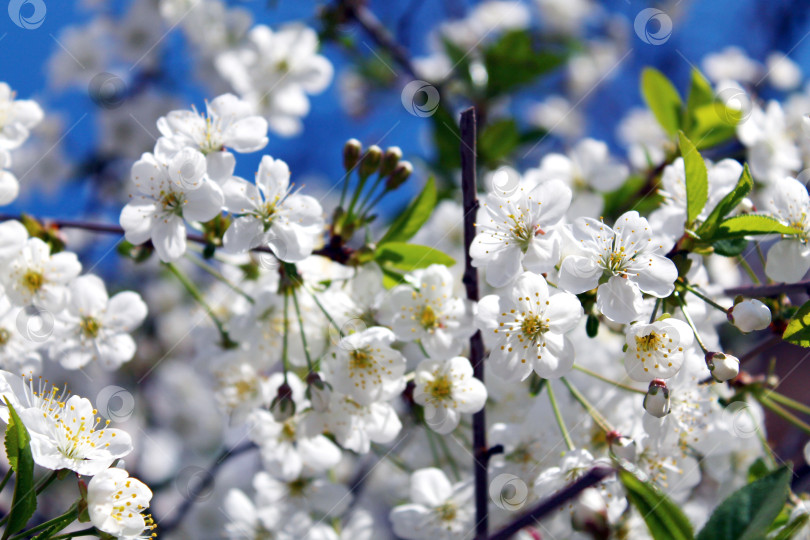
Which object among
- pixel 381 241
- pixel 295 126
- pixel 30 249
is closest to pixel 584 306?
pixel 381 241

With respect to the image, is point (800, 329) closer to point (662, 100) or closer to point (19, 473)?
point (662, 100)

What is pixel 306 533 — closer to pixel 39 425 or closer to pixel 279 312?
pixel 279 312

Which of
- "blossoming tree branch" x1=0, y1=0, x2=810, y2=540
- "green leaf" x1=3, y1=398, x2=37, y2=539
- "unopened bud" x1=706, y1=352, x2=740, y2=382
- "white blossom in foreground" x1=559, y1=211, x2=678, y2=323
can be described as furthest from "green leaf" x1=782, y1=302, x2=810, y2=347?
"green leaf" x1=3, y1=398, x2=37, y2=539

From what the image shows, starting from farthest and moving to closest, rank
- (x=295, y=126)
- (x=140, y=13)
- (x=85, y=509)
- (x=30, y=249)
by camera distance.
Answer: (x=140, y=13) → (x=295, y=126) → (x=30, y=249) → (x=85, y=509)

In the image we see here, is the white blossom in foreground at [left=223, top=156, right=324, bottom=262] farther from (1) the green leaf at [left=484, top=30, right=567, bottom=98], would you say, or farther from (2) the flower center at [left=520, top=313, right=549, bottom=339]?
(1) the green leaf at [left=484, top=30, right=567, bottom=98]

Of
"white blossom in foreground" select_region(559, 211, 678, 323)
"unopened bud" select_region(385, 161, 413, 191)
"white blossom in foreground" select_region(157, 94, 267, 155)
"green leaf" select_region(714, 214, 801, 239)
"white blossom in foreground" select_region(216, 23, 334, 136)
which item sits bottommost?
"white blossom in foreground" select_region(559, 211, 678, 323)

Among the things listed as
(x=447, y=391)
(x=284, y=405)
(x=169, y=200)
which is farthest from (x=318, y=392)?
(x=169, y=200)

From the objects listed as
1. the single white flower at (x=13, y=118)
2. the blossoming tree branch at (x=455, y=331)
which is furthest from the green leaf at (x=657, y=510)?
the single white flower at (x=13, y=118)
